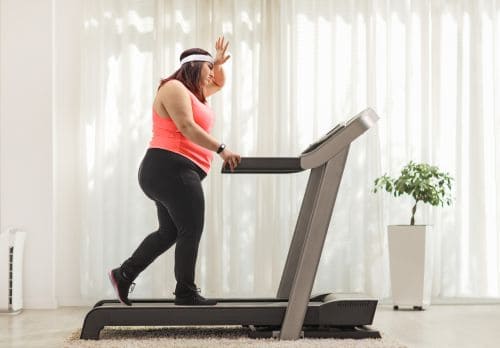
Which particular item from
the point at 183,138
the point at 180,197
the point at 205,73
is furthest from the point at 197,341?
the point at 205,73

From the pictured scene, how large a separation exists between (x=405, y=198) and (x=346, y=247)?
518 millimetres

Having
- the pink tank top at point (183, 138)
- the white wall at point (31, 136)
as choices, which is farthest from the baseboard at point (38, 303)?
the pink tank top at point (183, 138)

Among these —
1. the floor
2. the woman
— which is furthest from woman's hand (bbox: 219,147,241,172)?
the floor

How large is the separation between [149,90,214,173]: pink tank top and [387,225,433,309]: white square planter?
1711 millimetres

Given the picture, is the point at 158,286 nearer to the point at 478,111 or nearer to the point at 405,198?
the point at 405,198

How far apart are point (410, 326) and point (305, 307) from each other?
0.92 meters

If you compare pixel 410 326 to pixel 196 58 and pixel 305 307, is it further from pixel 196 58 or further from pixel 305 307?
pixel 196 58

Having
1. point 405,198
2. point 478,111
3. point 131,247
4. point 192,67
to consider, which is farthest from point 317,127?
point 192,67

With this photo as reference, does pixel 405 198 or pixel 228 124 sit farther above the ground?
pixel 228 124

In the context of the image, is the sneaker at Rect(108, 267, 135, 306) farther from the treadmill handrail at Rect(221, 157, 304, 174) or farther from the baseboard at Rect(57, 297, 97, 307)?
the baseboard at Rect(57, 297, 97, 307)

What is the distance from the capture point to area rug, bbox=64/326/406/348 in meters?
3.18

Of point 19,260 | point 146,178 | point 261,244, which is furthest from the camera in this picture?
point 261,244

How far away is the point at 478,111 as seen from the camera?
537cm

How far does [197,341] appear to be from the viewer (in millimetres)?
3293
